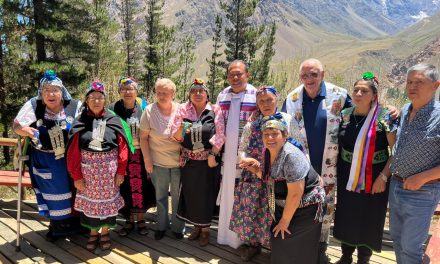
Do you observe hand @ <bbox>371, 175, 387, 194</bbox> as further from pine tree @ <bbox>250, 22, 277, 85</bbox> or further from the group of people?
pine tree @ <bbox>250, 22, 277, 85</bbox>

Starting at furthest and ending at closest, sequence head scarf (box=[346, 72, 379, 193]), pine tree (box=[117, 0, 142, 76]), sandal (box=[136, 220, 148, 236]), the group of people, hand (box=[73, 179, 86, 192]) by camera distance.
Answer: pine tree (box=[117, 0, 142, 76]) < sandal (box=[136, 220, 148, 236]) < hand (box=[73, 179, 86, 192]) < head scarf (box=[346, 72, 379, 193]) < the group of people

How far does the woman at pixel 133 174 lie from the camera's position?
147 inches

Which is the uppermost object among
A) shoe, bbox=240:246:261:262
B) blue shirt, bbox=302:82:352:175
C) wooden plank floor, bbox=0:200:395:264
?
blue shirt, bbox=302:82:352:175

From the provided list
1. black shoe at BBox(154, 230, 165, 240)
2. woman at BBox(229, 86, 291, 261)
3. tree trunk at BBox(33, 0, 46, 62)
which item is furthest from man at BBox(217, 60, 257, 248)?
tree trunk at BBox(33, 0, 46, 62)

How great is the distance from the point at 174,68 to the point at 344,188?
24.8m

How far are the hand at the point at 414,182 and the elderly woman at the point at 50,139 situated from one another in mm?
2950

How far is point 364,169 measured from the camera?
9.70 feet

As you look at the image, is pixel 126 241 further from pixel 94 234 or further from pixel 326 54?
pixel 326 54

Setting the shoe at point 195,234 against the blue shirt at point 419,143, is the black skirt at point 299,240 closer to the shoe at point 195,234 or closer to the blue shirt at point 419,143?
the blue shirt at point 419,143

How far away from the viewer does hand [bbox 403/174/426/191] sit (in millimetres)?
2520

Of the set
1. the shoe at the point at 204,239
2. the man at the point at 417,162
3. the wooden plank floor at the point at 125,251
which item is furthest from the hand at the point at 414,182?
the shoe at the point at 204,239

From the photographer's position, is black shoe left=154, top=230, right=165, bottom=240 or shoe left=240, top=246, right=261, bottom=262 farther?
black shoe left=154, top=230, right=165, bottom=240

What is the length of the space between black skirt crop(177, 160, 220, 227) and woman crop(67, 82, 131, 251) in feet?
2.05

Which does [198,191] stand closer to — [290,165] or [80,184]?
[80,184]
